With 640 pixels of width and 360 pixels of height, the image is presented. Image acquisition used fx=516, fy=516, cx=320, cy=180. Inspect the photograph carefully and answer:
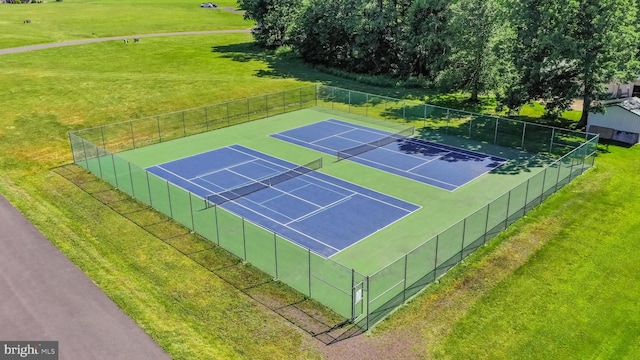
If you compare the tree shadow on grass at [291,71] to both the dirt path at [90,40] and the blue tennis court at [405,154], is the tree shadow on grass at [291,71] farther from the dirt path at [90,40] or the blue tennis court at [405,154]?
the blue tennis court at [405,154]

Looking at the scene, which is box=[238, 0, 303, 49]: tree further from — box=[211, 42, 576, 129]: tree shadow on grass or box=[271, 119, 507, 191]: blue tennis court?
box=[271, 119, 507, 191]: blue tennis court

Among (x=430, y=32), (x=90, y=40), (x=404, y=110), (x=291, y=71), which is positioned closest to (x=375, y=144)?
(x=404, y=110)

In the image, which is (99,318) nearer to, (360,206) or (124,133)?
(360,206)

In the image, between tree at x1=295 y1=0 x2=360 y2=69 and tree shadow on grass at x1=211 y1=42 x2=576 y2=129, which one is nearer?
tree shadow on grass at x1=211 y1=42 x2=576 y2=129

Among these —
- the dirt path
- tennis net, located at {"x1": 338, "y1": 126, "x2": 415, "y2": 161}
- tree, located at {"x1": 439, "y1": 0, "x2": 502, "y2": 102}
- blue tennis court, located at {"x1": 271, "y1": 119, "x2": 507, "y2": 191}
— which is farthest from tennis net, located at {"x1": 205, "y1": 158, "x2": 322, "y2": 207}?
the dirt path

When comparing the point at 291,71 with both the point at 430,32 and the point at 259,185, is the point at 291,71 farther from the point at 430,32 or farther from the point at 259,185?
the point at 259,185

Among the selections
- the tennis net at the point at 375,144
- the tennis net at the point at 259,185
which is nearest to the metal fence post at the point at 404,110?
the tennis net at the point at 375,144
